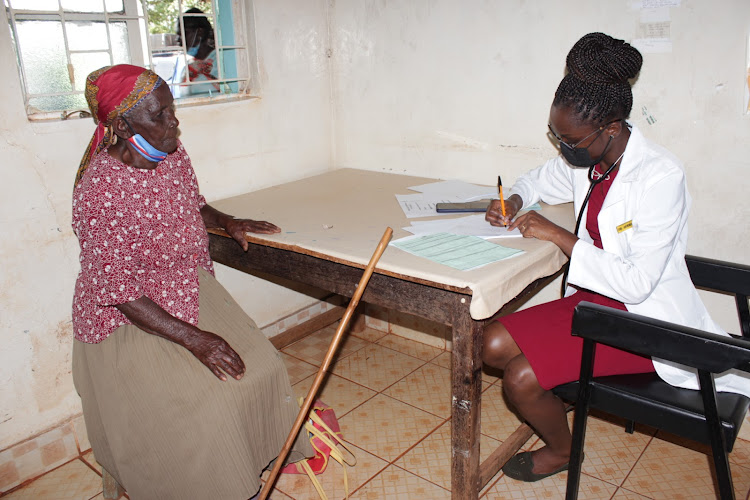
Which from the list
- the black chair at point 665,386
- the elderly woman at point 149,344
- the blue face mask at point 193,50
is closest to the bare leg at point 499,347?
the black chair at point 665,386

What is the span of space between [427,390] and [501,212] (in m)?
1.08

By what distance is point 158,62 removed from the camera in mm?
2496

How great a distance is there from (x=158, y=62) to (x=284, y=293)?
52.3 inches

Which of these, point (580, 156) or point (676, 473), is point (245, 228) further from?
point (676, 473)

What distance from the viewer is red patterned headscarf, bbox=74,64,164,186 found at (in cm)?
175

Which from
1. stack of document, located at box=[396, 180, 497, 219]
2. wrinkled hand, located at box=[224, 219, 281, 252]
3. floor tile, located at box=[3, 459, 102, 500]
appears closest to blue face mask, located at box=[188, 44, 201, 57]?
wrinkled hand, located at box=[224, 219, 281, 252]

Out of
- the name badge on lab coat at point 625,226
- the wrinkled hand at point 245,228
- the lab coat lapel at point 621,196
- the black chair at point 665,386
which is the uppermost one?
the lab coat lapel at point 621,196

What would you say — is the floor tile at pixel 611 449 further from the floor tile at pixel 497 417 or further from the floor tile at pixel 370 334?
the floor tile at pixel 370 334

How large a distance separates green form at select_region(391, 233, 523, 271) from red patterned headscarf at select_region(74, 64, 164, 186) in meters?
0.89

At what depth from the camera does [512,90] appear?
2.60m

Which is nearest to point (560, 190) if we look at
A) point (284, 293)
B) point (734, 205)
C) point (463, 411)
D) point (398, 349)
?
point (734, 205)

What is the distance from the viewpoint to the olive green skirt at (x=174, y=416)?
1.75 meters

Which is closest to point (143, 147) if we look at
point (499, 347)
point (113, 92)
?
point (113, 92)

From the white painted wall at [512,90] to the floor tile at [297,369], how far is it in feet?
3.54
